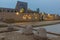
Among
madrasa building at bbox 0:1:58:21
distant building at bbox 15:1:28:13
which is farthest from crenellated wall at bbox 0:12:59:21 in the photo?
distant building at bbox 15:1:28:13

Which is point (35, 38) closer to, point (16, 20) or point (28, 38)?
point (28, 38)

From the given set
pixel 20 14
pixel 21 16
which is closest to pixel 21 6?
pixel 20 14

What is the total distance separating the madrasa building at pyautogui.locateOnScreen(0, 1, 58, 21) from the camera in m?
18.3

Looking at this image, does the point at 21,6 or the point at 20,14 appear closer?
the point at 20,14

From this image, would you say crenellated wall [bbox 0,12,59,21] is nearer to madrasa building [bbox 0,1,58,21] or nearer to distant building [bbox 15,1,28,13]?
madrasa building [bbox 0,1,58,21]

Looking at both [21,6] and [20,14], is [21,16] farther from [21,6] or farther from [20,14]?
[21,6]

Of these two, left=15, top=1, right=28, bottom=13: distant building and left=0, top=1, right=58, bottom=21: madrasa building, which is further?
left=15, top=1, right=28, bottom=13: distant building

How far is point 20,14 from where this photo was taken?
19891 mm

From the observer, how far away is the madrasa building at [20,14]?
722 inches

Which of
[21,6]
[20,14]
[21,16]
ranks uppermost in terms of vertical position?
[21,6]

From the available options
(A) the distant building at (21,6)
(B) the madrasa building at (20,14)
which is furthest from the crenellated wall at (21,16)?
(A) the distant building at (21,6)

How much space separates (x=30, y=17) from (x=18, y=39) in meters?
13.8

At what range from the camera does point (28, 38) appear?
7184mm

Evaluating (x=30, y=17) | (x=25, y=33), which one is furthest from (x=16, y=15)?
(x=25, y=33)
